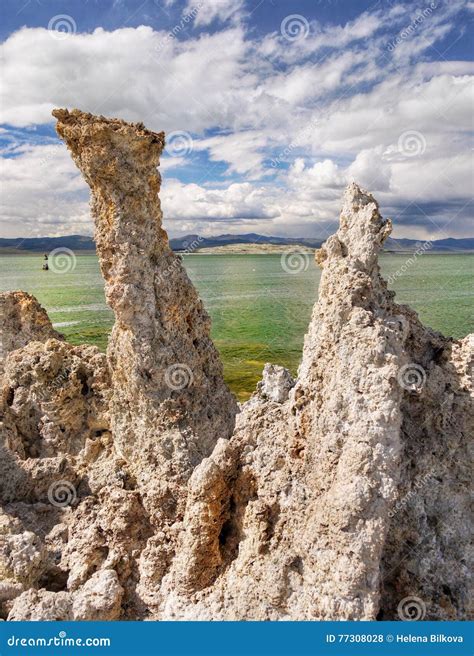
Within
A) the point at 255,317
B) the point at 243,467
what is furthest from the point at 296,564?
the point at 255,317

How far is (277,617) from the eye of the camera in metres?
5.79

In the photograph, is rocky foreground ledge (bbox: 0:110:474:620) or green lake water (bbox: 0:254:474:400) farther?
green lake water (bbox: 0:254:474:400)

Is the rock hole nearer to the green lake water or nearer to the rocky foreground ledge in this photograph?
the rocky foreground ledge

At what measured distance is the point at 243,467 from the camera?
6758 millimetres

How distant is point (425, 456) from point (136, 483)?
4238mm

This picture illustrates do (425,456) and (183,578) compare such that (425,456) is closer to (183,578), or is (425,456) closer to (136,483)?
(183,578)

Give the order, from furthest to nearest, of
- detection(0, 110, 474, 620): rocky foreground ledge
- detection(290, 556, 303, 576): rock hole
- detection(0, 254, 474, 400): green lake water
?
detection(0, 254, 474, 400): green lake water < detection(290, 556, 303, 576): rock hole < detection(0, 110, 474, 620): rocky foreground ledge

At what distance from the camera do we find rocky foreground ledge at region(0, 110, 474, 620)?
5.70 m

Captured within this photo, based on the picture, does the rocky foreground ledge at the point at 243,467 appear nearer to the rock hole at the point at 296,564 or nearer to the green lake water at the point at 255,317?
the rock hole at the point at 296,564

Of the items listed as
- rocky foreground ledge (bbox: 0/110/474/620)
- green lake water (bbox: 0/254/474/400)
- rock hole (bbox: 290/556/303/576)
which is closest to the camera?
rocky foreground ledge (bbox: 0/110/474/620)

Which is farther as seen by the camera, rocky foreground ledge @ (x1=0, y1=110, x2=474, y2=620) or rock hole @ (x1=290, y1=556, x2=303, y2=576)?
rock hole @ (x1=290, y1=556, x2=303, y2=576)

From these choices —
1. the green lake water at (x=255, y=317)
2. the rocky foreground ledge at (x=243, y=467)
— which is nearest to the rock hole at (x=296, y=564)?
the rocky foreground ledge at (x=243, y=467)

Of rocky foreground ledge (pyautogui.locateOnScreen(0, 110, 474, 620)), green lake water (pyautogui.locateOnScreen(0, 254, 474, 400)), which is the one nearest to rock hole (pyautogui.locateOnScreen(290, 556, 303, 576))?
rocky foreground ledge (pyautogui.locateOnScreen(0, 110, 474, 620))

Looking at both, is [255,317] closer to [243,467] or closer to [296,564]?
[243,467]
